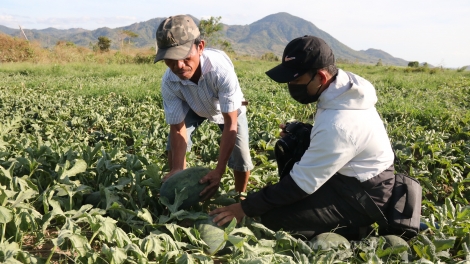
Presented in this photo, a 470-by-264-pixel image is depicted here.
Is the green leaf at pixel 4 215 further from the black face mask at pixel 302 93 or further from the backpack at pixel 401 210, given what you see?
the backpack at pixel 401 210

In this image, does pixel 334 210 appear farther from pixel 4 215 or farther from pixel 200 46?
pixel 4 215

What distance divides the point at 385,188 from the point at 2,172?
9.18 ft

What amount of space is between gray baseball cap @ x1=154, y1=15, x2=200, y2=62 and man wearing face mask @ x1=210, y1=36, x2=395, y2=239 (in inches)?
25.7

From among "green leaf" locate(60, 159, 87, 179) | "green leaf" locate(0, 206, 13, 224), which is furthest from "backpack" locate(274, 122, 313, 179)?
"green leaf" locate(0, 206, 13, 224)

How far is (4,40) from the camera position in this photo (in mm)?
25594

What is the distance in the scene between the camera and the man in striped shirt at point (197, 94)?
2812mm

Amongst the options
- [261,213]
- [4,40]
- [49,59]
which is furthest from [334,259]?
[4,40]

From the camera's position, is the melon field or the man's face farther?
the man's face

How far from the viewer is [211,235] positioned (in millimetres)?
2609

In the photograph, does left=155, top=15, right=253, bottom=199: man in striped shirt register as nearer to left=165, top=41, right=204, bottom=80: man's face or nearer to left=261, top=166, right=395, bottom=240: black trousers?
left=165, top=41, right=204, bottom=80: man's face

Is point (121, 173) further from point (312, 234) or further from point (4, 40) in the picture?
point (4, 40)

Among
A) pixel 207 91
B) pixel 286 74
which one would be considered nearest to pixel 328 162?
pixel 286 74

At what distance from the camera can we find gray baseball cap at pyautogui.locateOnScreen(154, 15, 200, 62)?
275cm

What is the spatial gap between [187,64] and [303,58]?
861 mm
